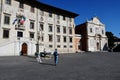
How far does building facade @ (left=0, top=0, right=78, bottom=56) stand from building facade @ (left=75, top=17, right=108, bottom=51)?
29.1 feet

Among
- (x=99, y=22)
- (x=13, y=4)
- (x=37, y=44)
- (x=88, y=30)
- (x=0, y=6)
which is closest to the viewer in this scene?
(x=0, y=6)

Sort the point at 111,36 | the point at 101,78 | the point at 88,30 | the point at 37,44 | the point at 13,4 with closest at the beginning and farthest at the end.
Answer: the point at 101,78 < the point at 13,4 < the point at 37,44 < the point at 88,30 < the point at 111,36

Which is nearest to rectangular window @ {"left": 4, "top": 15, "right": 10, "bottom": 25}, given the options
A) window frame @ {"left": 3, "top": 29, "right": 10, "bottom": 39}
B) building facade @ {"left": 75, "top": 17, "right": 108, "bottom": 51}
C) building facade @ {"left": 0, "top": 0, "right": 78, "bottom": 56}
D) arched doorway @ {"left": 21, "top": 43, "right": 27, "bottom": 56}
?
building facade @ {"left": 0, "top": 0, "right": 78, "bottom": 56}

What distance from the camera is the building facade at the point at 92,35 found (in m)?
49.7

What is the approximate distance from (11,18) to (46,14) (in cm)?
1004

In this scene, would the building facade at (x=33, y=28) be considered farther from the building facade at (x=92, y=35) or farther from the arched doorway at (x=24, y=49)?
the building facade at (x=92, y=35)

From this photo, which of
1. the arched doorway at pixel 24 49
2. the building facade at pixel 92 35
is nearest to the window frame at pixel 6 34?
the arched doorway at pixel 24 49

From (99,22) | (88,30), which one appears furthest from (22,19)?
(99,22)

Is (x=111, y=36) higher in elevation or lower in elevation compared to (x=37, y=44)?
higher

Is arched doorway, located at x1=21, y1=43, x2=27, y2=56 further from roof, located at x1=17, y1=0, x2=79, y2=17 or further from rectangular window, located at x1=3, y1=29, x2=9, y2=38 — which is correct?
roof, located at x1=17, y1=0, x2=79, y2=17

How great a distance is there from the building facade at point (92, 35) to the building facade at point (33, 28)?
29.1 feet

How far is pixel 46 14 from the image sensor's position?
3709 centimetres

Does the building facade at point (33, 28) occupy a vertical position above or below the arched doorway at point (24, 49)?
above

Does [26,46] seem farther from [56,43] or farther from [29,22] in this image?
[56,43]
